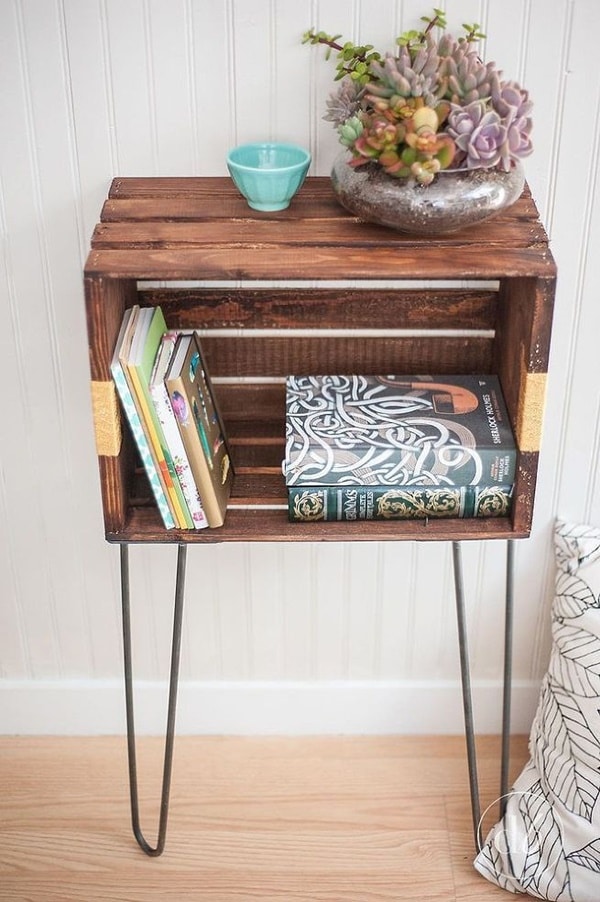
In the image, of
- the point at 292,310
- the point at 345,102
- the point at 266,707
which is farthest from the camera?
the point at 266,707

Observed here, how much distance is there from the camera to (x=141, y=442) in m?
1.41

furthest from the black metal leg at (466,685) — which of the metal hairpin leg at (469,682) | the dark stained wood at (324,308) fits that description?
the dark stained wood at (324,308)

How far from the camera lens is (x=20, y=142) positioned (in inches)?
60.6

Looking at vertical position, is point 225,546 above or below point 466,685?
above

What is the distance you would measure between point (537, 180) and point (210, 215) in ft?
1.61

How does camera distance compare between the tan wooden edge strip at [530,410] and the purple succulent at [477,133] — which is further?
the tan wooden edge strip at [530,410]

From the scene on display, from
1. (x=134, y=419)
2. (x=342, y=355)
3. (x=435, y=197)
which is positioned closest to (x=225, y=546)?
(x=342, y=355)

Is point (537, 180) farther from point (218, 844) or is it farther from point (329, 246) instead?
point (218, 844)

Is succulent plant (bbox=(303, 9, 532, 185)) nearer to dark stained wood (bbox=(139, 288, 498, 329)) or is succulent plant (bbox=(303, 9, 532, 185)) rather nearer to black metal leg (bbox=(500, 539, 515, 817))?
dark stained wood (bbox=(139, 288, 498, 329))

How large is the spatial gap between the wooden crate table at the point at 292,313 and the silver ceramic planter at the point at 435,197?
3 centimetres

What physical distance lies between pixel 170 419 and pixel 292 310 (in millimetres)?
333

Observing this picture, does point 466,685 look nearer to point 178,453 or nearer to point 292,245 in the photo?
point 178,453

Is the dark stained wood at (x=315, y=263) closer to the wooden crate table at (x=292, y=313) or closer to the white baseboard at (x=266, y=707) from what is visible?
the wooden crate table at (x=292, y=313)

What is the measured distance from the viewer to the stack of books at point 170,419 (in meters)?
1.37
